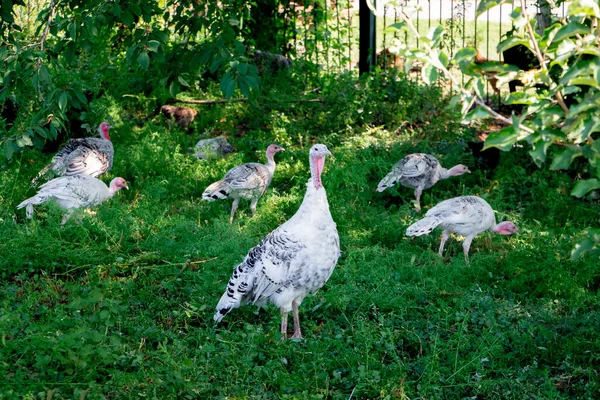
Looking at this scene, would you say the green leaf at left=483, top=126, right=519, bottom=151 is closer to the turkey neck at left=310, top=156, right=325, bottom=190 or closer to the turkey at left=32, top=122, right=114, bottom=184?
the turkey neck at left=310, top=156, right=325, bottom=190

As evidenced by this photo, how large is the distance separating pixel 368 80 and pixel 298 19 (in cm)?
264

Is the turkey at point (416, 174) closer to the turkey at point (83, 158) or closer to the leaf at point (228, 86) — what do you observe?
the leaf at point (228, 86)

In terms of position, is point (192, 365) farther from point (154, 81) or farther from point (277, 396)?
point (154, 81)

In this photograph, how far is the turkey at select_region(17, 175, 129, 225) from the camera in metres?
8.21

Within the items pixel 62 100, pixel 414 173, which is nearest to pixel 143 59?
pixel 62 100

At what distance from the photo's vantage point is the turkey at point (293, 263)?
608cm

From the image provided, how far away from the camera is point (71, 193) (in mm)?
8312

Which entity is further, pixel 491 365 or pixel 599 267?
pixel 599 267

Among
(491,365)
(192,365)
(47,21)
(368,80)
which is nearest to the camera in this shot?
(192,365)

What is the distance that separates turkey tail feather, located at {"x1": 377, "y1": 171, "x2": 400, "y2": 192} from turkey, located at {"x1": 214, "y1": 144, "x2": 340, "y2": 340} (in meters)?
2.63

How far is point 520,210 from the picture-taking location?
8.73m

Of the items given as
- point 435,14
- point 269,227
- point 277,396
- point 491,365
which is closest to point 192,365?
point 277,396

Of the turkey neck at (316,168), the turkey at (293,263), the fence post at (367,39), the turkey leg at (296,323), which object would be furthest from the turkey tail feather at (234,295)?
the fence post at (367,39)

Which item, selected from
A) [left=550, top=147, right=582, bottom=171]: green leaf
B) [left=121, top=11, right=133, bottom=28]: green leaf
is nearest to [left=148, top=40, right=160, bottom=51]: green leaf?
[left=121, top=11, right=133, bottom=28]: green leaf
